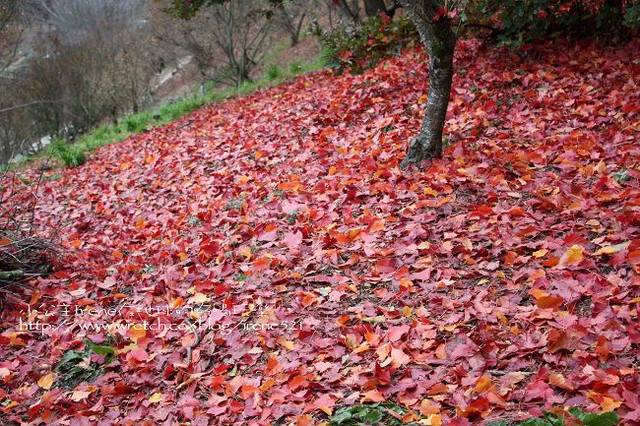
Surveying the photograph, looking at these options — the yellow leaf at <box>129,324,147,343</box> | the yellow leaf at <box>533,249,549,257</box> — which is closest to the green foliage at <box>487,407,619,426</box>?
the yellow leaf at <box>533,249,549,257</box>

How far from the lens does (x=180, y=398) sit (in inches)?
114

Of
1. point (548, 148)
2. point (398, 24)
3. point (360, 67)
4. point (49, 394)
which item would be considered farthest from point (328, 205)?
point (398, 24)

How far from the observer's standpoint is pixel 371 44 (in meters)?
8.58

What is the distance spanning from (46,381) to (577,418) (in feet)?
9.39

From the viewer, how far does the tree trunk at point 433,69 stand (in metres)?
4.43

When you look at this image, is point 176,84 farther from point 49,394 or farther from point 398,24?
point 49,394

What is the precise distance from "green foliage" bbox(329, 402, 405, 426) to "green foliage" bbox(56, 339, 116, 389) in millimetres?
1576

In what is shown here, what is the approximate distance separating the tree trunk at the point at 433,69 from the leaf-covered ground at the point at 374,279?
227 millimetres

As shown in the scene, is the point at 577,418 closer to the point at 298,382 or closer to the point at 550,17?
the point at 298,382

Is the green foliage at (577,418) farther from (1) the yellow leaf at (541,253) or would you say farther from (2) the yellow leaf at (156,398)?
(2) the yellow leaf at (156,398)

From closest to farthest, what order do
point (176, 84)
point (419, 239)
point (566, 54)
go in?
1. point (419, 239)
2. point (566, 54)
3. point (176, 84)

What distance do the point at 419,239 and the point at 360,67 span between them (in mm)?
5253

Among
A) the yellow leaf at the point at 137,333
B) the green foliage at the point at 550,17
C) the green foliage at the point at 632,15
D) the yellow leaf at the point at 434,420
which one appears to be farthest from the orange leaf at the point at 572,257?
the green foliage at the point at 550,17

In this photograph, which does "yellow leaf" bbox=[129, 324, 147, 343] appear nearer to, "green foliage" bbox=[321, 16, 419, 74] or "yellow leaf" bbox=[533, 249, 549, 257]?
"yellow leaf" bbox=[533, 249, 549, 257]
